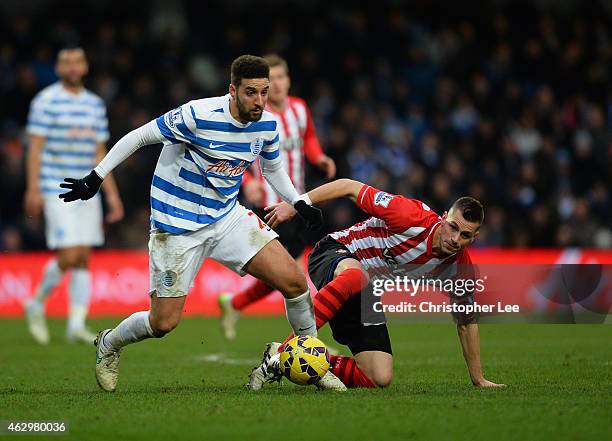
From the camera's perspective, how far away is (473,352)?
6.46 m

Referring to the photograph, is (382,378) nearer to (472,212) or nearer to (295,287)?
(295,287)

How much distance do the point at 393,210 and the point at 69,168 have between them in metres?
4.72

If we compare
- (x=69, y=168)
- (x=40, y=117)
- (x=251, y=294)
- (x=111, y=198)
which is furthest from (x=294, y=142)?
(x=40, y=117)

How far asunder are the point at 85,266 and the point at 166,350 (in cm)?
136

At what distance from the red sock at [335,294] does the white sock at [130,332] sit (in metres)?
0.89

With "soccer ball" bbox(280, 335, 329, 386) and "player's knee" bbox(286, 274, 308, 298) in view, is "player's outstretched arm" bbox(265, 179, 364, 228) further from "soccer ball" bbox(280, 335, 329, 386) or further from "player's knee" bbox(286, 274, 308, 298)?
"soccer ball" bbox(280, 335, 329, 386)

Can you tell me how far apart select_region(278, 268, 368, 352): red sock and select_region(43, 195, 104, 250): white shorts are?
14.0ft

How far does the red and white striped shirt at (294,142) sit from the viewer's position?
9.60m

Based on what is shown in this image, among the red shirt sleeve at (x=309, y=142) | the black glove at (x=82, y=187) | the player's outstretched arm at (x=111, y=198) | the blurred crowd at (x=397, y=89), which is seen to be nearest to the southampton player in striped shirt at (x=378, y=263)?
the black glove at (x=82, y=187)

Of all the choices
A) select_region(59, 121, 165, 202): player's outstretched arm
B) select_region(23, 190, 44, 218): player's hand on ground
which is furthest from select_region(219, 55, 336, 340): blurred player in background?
select_region(59, 121, 165, 202): player's outstretched arm

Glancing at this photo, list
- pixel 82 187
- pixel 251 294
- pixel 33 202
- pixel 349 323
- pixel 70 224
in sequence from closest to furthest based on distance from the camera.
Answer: pixel 82 187 < pixel 349 323 < pixel 251 294 < pixel 33 202 < pixel 70 224

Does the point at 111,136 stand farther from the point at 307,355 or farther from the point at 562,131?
the point at 307,355

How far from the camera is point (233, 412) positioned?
5.44 meters

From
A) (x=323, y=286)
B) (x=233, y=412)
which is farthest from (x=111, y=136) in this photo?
(x=233, y=412)
